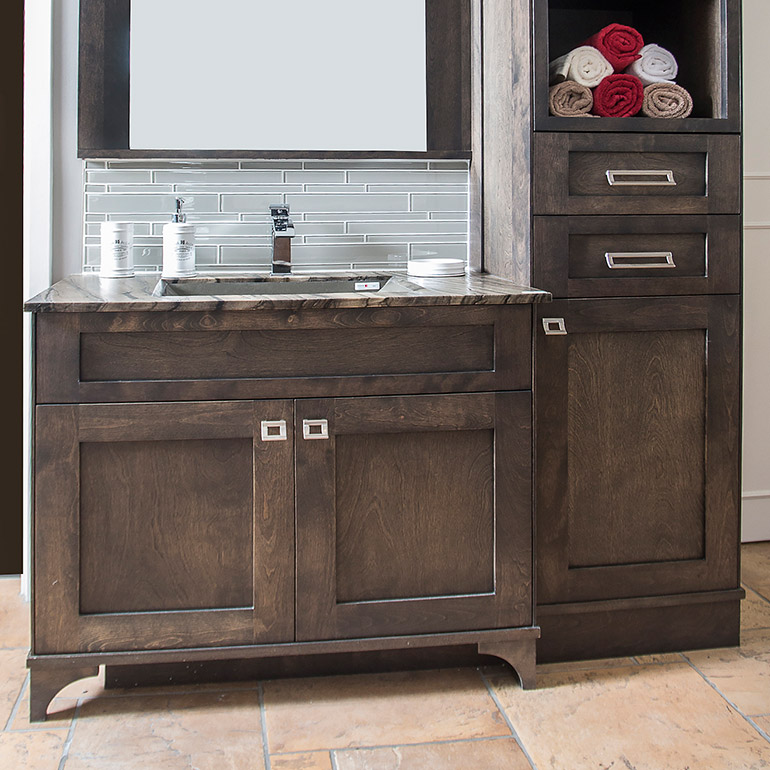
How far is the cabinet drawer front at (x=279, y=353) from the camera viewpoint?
1915 millimetres

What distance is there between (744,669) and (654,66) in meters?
1.49

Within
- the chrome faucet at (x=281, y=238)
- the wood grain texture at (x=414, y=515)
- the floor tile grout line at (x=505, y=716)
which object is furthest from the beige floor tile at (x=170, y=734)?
the chrome faucet at (x=281, y=238)

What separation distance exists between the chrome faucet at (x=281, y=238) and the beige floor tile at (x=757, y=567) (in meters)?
1.66

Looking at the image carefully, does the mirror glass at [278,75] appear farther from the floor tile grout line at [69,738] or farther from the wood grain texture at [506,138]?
the floor tile grout line at [69,738]

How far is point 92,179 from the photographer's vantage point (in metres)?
2.57

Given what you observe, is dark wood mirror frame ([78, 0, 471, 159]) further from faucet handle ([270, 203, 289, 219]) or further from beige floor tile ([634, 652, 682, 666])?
beige floor tile ([634, 652, 682, 666])

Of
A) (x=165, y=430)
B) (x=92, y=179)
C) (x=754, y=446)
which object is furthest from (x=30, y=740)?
(x=754, y=446)

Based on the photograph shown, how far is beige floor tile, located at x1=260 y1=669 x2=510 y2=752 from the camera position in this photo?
75.9 inches

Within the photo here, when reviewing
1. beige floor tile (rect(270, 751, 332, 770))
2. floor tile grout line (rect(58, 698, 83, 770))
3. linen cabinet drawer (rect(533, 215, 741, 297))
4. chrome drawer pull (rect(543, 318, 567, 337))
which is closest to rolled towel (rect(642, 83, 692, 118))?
linen cabinet drawer (rect(533, 215, 741, 297))

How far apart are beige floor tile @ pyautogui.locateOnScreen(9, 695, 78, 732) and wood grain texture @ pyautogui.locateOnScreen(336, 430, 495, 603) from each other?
2.11ft

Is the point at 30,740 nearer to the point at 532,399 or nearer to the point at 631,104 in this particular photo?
the point at 532,399

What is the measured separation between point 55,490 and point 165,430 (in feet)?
0.85

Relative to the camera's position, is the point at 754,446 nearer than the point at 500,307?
No

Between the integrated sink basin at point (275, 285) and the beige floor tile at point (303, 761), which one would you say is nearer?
the beige floor tile at point (303, 761)
